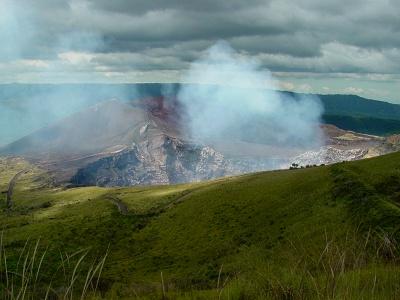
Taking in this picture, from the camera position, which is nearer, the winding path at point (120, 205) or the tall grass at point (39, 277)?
the tall grass at point (39, 277)

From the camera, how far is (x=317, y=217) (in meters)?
53.6

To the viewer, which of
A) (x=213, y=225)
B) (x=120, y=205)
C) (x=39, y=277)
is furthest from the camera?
(x=120, y=205)

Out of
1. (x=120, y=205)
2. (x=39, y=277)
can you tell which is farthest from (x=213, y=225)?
(x=39, y=277)

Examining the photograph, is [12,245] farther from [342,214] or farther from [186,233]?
[342,214]

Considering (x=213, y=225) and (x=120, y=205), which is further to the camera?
(x=120, y=205)

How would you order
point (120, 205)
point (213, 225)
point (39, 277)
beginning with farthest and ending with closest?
point (120, 205)
point (213, 225)
point (39, 277)

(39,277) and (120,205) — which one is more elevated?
(39,277)

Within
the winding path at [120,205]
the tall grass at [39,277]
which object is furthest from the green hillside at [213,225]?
the tall grass at [39,277]

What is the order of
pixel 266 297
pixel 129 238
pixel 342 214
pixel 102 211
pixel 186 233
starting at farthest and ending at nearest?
pixel 102 211, pixel 129 238, pixel 186 233, pixel 342 214, pixel 266 297

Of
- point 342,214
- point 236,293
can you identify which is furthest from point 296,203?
point 236,293

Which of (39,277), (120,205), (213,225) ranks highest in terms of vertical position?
(39,277)

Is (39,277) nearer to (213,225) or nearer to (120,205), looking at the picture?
(213,225)

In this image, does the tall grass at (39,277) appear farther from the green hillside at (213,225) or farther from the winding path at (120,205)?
the winding path at (120,205)

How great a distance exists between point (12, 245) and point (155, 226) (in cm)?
2859
